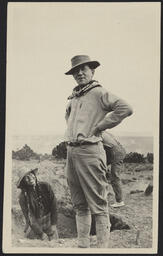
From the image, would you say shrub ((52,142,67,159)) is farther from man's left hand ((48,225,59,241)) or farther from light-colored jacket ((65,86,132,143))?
man's left hand ((48,225,59,241))

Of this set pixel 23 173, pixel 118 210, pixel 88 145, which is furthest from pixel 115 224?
pixel 23 173

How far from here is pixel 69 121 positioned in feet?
9.72

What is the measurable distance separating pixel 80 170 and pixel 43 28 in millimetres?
1195

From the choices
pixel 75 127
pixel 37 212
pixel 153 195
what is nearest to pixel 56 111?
pixel 75 127

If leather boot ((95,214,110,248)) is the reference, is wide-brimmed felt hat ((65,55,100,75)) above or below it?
above

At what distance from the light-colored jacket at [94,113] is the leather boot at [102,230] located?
1.92 ft

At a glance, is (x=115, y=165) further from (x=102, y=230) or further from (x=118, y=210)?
(x=102, y=230)

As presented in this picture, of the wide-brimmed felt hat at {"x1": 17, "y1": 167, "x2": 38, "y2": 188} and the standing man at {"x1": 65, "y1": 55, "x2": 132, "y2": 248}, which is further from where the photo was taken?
the wide-brimmed felt hat at {"x1": 17, "y1": 167, "x2": 38, "y2": 188}

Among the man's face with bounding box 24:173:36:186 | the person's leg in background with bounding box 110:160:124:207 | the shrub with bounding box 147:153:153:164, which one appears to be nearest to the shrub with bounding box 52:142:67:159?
the man's face with bounding box 24:173:36:186

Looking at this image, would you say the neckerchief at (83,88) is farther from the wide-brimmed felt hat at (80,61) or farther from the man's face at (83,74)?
the wide-brimmed felt hat at (80,61)

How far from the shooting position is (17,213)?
3.09 metres

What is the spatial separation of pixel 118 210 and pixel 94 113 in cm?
81

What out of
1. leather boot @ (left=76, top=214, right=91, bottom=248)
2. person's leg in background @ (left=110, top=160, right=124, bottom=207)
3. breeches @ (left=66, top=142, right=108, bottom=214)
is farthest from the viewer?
person's leg in background @ (left=110, top=160, right=124, bottom=207)

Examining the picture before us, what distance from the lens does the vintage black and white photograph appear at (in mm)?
3033
